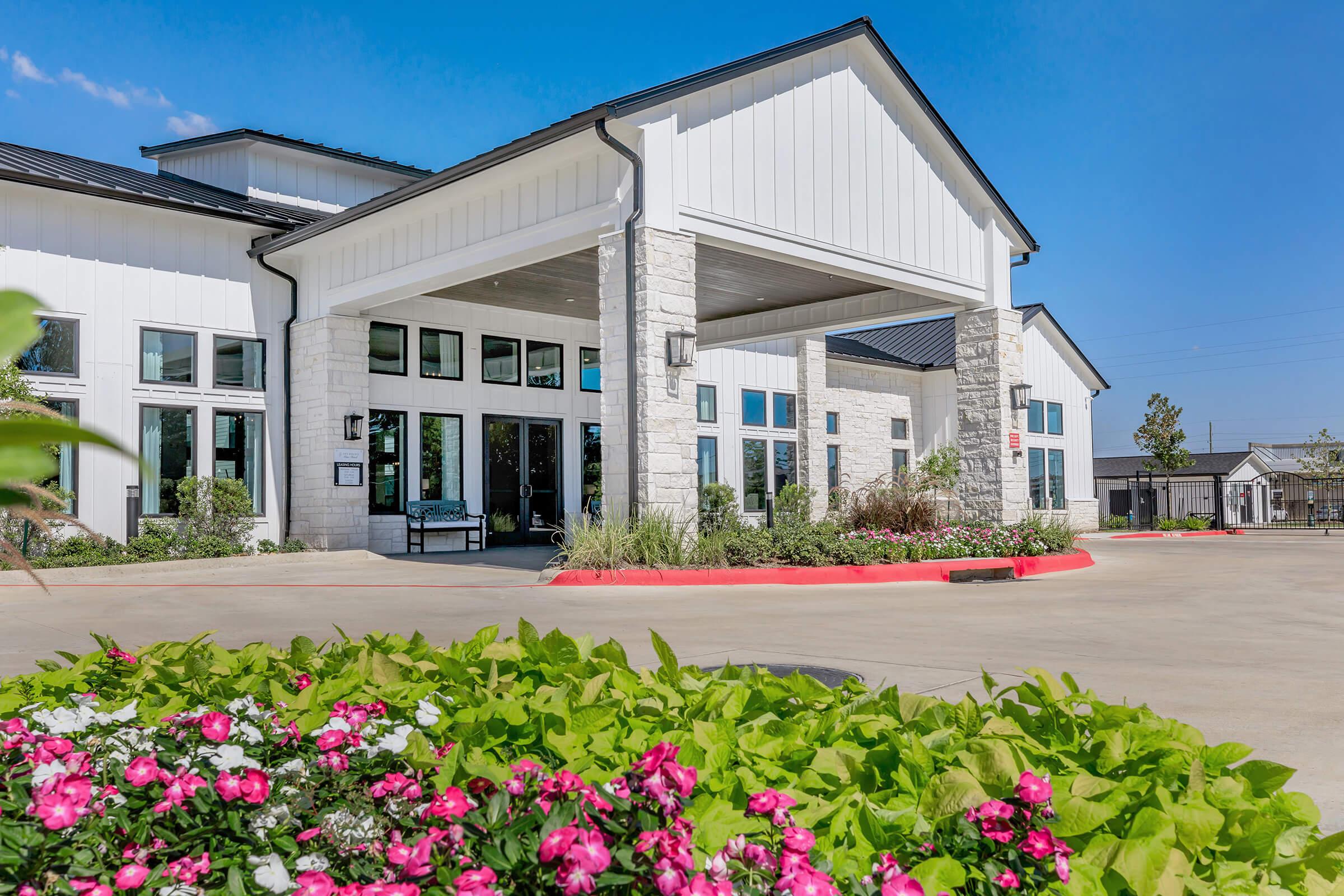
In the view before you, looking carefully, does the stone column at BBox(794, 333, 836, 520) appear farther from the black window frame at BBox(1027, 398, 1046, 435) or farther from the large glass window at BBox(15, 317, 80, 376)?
the large glass window at BBox(15, 317, 80, 376)

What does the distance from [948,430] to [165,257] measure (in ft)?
68.9

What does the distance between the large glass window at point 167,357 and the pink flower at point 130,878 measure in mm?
14544

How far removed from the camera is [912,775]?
77.9 inches

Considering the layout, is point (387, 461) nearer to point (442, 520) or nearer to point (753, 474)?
point (442, 520)

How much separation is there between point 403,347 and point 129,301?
167 inches

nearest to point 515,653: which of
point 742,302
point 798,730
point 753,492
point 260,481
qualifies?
point 798,730

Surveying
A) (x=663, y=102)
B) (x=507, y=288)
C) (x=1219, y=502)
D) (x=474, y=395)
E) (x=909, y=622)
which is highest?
(x=663, y=102)

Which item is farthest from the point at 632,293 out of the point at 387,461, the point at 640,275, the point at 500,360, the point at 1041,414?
the point at 1041,414

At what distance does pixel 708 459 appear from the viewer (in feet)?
74.1

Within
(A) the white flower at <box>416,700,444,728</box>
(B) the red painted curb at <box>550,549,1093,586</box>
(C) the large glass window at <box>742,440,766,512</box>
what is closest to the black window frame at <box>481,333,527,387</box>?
(C) the large glass window at <box>742,440,766,512</box>

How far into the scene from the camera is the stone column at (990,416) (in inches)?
609

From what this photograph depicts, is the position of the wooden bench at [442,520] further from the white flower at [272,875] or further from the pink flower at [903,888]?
the pink flower at [903,888]

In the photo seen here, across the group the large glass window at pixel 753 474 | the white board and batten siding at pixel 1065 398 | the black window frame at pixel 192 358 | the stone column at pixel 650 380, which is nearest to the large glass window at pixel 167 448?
the black window frame at pixel 192 358

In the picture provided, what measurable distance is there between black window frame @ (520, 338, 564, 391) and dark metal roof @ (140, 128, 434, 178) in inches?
195
